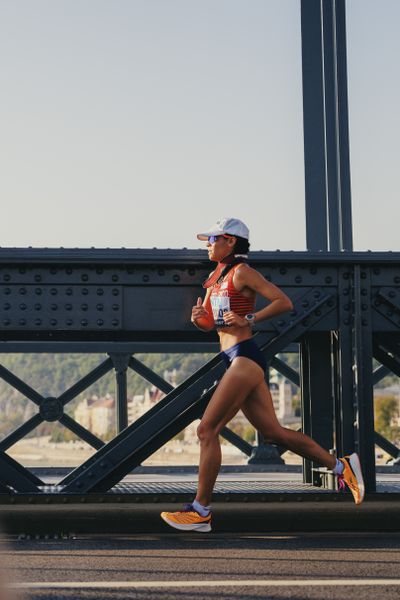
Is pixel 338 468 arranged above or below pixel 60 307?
below

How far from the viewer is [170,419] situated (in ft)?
21.0

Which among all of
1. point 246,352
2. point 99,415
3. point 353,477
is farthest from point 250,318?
point 99,415

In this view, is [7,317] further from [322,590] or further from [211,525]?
[322,590]

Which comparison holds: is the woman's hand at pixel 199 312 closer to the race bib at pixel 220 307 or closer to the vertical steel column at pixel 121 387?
the race bib at pixel 220 307

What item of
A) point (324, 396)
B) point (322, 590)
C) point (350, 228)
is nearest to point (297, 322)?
point (324, 396)

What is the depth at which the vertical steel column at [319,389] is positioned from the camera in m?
6.93

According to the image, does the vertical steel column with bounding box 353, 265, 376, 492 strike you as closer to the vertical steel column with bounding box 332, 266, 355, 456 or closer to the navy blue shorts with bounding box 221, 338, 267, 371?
the vertical steel column with bounding box 332, 266, 355, 456

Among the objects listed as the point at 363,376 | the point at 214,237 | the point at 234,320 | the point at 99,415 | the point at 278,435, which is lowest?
the point at 99,415

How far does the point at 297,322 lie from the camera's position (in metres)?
6.49

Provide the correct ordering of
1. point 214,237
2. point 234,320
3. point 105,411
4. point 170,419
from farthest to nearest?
point 105,411 < point 170,419 < point 214,237 < point 234,320

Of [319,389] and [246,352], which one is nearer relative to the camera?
[246,352]

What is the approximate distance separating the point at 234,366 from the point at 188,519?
Answer: 852 mm

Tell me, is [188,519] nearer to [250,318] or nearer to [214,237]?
[250,318]

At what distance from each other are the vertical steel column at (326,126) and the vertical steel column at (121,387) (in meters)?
3.04
